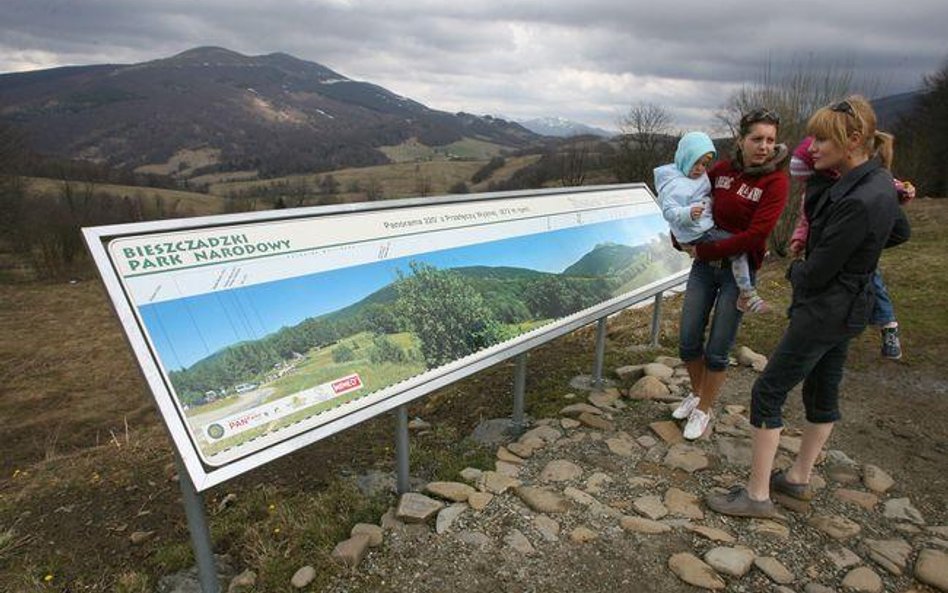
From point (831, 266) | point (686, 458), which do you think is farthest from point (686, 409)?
point (831, 266)

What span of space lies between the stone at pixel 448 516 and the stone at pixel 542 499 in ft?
1.29

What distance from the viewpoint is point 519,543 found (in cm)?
323

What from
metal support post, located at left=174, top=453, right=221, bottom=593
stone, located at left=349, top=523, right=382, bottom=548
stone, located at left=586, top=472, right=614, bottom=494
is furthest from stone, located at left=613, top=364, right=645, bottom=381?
metal support post, located at left=174, top=453, right=221, bottom=593

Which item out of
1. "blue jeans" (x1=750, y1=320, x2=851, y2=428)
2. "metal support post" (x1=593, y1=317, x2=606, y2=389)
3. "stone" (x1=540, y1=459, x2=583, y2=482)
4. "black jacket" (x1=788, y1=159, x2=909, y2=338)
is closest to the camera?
"black jacket" (x1=788, y1=159, x2=909, y2=338)

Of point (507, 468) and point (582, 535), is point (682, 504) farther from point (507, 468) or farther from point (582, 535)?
point (507, 468)

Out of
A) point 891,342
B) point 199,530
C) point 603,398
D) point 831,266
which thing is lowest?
point 603,398

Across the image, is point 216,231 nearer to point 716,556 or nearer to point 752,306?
point 716,556

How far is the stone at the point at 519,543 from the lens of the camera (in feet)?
10.4

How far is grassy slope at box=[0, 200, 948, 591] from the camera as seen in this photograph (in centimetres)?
340

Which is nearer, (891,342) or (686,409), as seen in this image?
(891,342)

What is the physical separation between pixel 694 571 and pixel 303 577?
6.67 ft

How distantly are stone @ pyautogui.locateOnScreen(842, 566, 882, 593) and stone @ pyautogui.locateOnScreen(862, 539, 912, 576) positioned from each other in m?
0.13

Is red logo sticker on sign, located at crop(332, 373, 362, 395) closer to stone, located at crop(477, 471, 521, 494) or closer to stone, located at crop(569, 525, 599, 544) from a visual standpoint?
stone, located at crop(477, 471, 521, 494)

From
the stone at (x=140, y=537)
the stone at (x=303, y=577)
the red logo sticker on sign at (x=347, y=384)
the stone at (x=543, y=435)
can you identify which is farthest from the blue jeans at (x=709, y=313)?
the stone at (x=140, y=537)
